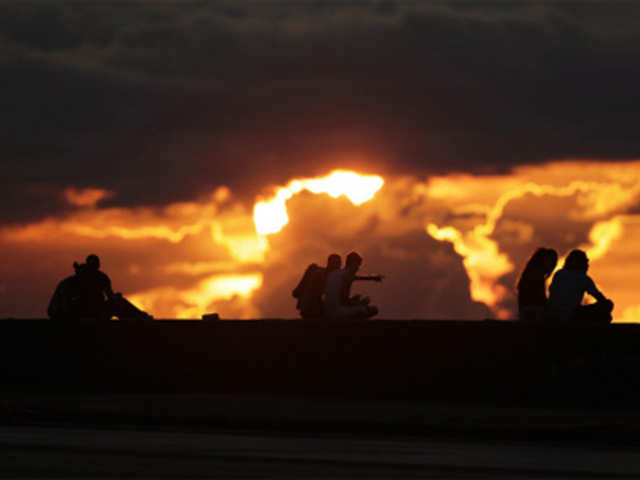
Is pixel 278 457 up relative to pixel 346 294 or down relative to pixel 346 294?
down

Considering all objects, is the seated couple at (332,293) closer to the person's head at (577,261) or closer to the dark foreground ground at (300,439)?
the dark foreground ground at (300,439)

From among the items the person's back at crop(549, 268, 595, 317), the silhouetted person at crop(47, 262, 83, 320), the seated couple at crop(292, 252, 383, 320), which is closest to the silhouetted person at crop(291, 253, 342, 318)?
the seated couple at crop(292, 252, 383, 320)

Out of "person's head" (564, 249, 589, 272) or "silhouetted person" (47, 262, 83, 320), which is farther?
"silhouetted person" (47, 262, 83, 320)

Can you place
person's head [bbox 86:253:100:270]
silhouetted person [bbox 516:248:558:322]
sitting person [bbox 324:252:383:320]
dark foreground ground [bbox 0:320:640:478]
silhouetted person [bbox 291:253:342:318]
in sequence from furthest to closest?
person's head [bbox 86:253:100:270], silhouetted person [bbox 291:253:342:318], sitting person [bbox 324:252:383:320], silhouetted person [bbox 516:248:558:322], dark foreground ground [bbox 0:320:640:478]

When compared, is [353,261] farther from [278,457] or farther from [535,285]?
[278,457]

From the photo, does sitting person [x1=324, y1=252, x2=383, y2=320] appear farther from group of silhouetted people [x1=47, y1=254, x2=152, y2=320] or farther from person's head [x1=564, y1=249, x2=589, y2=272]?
group of silhouetted people [x1=47, y1=254, x2=152, y2=320]

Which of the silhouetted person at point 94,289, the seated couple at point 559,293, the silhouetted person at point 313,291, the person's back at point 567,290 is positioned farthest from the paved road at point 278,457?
the silhouetted person at point 94,289

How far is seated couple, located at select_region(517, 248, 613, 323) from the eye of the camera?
70.8 ft

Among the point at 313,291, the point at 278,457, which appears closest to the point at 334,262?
the point at 313,291

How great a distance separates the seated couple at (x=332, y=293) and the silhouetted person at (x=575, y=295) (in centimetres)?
290

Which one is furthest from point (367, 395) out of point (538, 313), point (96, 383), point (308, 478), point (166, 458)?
point (308, 478)

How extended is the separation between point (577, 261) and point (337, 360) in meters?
3.69

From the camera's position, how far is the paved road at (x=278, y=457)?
12961mm

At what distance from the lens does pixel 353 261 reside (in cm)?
2352
